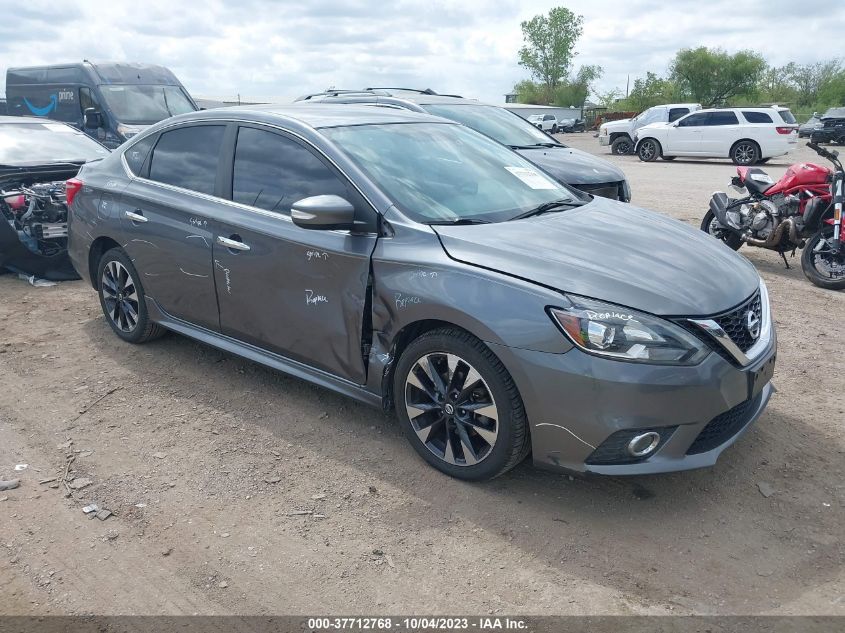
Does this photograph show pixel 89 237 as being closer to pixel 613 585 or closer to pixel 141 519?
pixel 141 519

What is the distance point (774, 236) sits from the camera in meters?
7.70

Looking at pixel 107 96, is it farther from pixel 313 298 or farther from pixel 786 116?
pixel 786 116

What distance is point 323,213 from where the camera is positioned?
3600mm

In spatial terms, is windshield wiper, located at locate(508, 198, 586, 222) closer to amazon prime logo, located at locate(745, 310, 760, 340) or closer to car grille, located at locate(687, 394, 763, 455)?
amazon prime logo, located at locate(745, 310, 760, 340)

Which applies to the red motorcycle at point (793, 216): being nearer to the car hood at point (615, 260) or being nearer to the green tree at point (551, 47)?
the car hood at point (615, 260)

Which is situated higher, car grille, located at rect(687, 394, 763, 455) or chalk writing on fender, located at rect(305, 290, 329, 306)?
chalk writing on fender, located at rect(305, 290, 329, 306)

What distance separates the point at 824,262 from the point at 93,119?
37.3ft

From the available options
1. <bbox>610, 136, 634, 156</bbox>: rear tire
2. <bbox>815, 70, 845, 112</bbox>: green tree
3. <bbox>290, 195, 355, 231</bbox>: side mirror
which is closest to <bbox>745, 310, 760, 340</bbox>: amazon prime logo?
<bbox>290, 195, 355, 231</bbox>: side mirror

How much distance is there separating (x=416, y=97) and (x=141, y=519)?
7.50m

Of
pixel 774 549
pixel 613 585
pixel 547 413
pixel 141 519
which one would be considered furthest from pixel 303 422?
pixel 774 549

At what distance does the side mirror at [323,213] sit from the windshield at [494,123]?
5569 mm

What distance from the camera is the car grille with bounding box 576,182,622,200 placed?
8.27 meters

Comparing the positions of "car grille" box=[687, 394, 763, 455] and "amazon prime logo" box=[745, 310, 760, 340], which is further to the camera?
"amazon prime logo" box=[745, 310, 760, 340]

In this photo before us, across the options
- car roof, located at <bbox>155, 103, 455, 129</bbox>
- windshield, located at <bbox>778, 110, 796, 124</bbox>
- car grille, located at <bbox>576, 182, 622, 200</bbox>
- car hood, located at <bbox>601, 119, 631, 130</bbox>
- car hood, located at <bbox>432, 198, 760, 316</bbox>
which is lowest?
car hood, located at <bbox>601, 119, 631, 130</bbox>
